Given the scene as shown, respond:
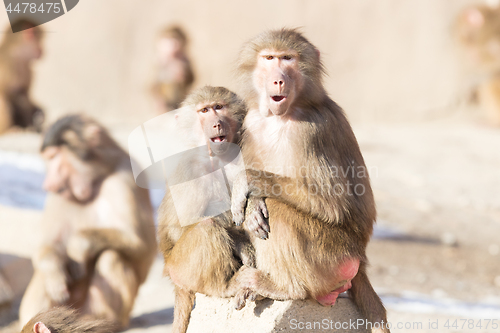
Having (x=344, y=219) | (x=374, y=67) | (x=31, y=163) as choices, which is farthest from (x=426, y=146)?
(x=344, y=219)

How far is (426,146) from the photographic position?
9664mm

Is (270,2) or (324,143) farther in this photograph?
(270,2)

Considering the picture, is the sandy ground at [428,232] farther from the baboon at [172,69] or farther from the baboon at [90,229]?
the baboon at [172,69]

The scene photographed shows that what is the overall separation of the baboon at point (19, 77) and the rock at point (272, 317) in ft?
23.9

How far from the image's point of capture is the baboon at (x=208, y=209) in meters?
2.53

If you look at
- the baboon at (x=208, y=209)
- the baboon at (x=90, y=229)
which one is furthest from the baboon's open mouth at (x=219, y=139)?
the baboon at (x=90, y=229)

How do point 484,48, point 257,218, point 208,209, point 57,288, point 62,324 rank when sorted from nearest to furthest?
point 257,218, point 208,209, point 62,324, point 57,288, point 484,48

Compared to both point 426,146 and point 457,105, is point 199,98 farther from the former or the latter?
point 457,105

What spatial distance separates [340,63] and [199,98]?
9272 mm

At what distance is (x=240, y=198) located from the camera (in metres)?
2.49

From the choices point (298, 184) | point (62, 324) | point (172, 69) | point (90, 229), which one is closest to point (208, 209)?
point (298, 184)

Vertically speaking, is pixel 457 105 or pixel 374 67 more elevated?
pixel 374 67

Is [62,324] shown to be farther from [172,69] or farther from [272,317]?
[172,69]

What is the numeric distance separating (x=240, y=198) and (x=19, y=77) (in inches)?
328
